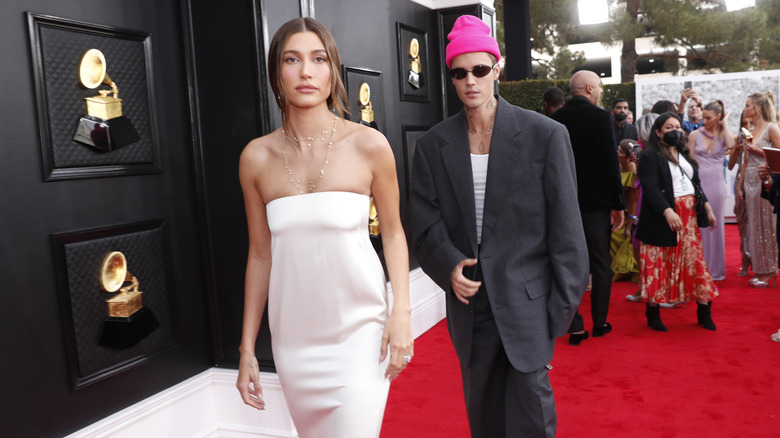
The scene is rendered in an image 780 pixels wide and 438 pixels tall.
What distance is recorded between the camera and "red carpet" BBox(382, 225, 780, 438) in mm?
3578

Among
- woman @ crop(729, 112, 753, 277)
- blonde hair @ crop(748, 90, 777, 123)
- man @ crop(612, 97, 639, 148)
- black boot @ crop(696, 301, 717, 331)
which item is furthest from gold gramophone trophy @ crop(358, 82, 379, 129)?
man @ crop(612, 97, 639, 148)

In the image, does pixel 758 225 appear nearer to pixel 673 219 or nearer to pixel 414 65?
pixel 673 219

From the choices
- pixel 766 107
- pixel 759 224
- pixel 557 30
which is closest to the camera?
pixel 766 107

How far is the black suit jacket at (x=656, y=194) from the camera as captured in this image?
498 cm

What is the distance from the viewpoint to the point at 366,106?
4965 mm

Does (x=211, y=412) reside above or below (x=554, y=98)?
below

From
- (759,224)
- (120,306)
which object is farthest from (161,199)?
(759,224)

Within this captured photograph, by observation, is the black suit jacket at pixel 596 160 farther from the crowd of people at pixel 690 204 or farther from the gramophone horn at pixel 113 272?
the gramophone horn at pixel 113 272

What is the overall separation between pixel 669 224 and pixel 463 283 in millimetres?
3004

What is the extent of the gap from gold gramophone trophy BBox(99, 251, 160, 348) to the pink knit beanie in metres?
1.65

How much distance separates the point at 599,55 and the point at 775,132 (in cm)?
2625

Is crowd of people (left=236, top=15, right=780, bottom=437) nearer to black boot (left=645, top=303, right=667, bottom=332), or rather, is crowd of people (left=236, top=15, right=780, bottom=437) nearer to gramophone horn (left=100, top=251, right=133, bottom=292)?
gramophone horn (left=100, top=251, right=133, bottom=292)

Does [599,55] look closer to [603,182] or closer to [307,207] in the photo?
[603,182]

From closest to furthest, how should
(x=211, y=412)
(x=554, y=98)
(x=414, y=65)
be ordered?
(x=211, y=412) < (x=414, y=65) < (x=554, y=98)
